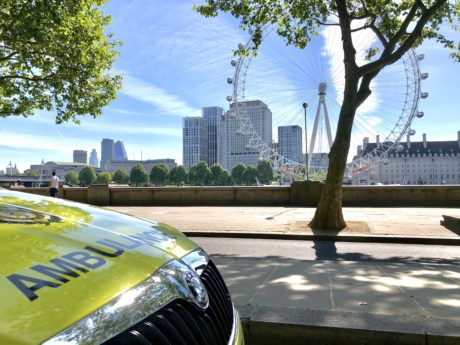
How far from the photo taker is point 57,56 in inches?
629

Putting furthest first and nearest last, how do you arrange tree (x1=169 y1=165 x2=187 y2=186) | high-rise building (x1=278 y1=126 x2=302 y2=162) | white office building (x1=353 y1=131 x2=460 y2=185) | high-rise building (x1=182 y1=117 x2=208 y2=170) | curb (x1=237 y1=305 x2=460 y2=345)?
white office building (x1=353 y1=131 x2=460 y2=185), tree (x1=169 y1=165 x2=187 y2=186), high-rise building (x1=182 y1=117 x2=208 y2=170), high-rise building (x1=278 y1=126 x2=302 y2=162), curb (x1=237 y1=305 x2=460 y2=345)

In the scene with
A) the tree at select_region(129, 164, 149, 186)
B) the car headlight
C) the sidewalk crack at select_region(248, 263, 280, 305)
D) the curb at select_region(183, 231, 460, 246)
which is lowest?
the curb at select_region(183, 231, 460, 246)

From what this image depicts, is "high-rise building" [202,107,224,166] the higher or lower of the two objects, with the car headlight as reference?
higher

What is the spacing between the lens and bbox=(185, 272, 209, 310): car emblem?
1649mm

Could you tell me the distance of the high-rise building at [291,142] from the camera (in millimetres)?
52859

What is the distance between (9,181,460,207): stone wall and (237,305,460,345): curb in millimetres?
16005

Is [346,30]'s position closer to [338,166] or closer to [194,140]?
[338,166]

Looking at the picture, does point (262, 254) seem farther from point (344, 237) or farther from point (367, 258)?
point (344, 237)

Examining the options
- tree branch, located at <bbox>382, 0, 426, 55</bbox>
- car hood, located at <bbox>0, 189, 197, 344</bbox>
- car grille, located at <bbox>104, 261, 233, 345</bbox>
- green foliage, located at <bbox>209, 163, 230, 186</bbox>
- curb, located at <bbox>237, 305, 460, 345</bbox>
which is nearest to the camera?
car hood, located at <bbox>0, 189, 197, 344</bbox>

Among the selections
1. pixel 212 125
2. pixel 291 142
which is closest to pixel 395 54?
pixel 291 142

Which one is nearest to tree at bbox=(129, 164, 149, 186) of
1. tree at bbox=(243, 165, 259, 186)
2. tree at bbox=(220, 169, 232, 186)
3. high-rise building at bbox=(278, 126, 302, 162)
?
tree at bbox=(220, 169, 232, 186)

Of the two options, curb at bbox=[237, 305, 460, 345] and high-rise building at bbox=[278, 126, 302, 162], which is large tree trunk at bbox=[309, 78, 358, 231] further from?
high-rise building at bbox=[278, 126, 302, 162]

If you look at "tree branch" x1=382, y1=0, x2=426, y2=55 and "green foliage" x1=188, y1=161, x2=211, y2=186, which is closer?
"tree branch" x1=382, y1=0, x2=426, y2=55

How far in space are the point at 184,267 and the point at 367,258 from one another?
7.11m
